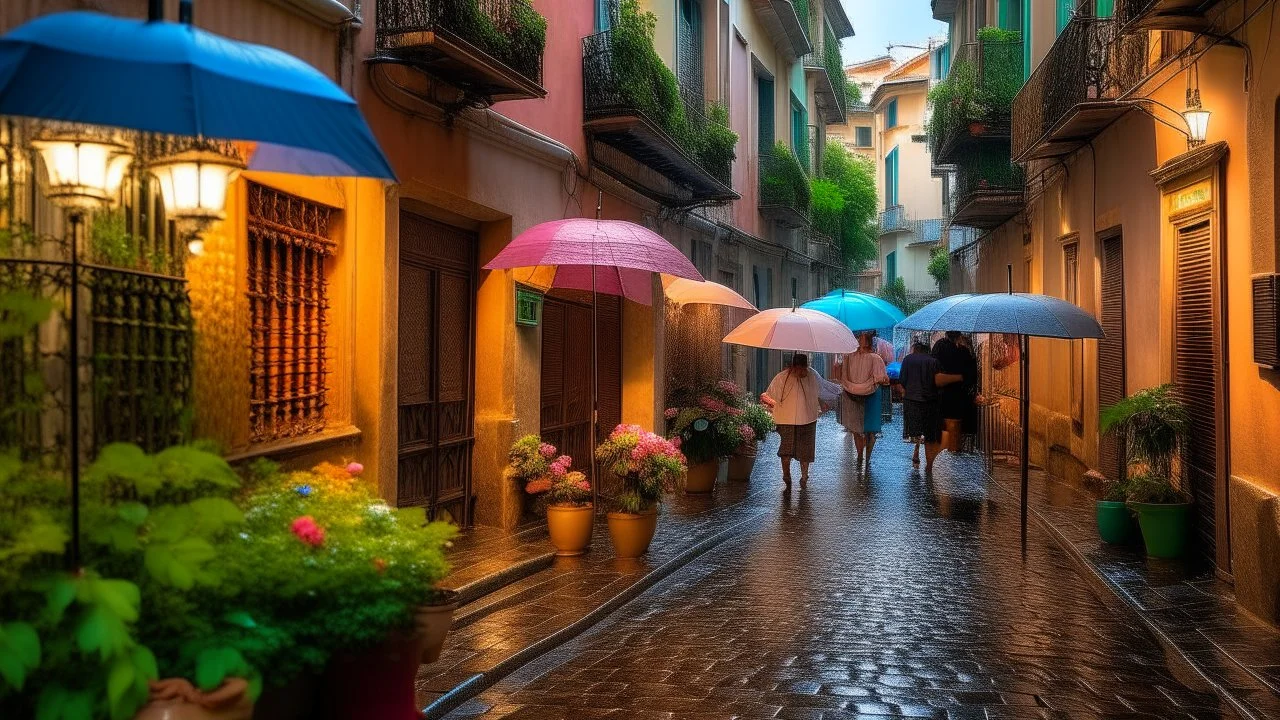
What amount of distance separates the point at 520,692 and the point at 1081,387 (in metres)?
10.5

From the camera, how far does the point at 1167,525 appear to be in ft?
31.5

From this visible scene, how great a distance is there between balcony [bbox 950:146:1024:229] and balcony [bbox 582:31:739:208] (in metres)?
4.70

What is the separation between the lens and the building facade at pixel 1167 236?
799 centimetres

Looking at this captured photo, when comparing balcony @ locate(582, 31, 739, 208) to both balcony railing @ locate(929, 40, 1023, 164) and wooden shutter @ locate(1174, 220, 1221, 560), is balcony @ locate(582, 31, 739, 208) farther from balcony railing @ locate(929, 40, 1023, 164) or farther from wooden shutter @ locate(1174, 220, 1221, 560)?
wooden shutter @ locate(1174, 220, 1221, 560)

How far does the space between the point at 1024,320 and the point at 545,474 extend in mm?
4423

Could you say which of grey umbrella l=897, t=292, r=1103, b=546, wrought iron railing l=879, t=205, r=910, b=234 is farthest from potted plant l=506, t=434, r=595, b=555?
wrought iron railing l=879, t=205, r=910, b=234

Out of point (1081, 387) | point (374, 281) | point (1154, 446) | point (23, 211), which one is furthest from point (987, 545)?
point (23, 211)

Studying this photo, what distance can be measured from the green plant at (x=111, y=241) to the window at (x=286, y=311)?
1.63 metres

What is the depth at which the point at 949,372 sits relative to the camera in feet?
56.9

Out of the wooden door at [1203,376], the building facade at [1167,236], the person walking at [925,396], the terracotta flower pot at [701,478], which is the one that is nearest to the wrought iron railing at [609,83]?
the terracotta flower pot at [701,478]

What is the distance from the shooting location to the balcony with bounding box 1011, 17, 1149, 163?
11789mm

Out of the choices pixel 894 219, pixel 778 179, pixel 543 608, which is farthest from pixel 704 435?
pixel 894 219

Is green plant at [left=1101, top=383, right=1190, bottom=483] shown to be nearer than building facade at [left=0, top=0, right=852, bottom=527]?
No

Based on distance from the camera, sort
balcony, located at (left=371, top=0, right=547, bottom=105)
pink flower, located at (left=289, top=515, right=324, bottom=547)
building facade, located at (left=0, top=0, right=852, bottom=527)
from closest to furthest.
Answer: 1. pink flower, located at (left=289, top=515, right=324, bottom=547)
2. building facade, located at (left=0, top=0, right=852, bottom=527)
3. balcony, located at (left=371, top=0, right=547, bottom=105)
